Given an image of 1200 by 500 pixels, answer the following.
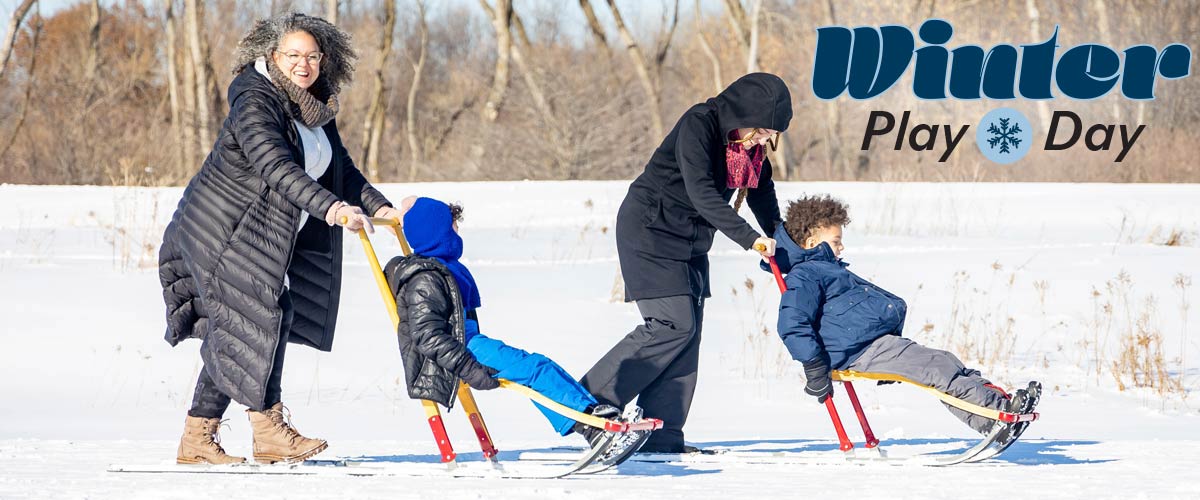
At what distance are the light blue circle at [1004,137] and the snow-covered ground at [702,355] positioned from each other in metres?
7.11

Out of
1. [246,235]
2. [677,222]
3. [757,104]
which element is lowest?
[246,235]

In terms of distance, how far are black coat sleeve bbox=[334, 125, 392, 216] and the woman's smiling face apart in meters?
0.34

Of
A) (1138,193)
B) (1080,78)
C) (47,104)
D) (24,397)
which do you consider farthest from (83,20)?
(24,397)

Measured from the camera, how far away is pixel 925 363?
16.7 ft

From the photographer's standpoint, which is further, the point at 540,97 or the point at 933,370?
the point at 540,97

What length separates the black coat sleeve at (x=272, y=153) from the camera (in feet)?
14.8

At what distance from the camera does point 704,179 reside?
5.18 meters

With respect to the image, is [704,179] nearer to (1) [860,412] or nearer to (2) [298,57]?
(1) [860,412]

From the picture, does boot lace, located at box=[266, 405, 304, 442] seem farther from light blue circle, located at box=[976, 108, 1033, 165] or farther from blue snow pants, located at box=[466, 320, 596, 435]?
light blue circle, located at box=[976, 108, 1033, 165]

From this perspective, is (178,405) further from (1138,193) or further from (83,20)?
(83,20)

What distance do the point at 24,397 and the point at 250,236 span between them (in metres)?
4.04

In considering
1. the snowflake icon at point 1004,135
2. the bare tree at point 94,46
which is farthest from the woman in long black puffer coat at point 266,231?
the bare tree at point 94,46

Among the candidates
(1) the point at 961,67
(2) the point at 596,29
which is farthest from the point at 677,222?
(2) the point at 596,29

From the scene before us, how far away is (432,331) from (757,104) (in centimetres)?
147
